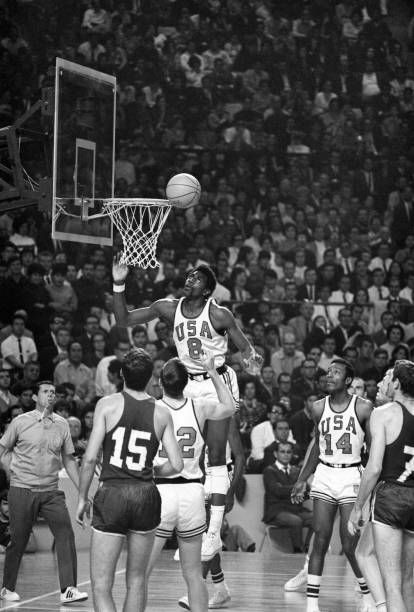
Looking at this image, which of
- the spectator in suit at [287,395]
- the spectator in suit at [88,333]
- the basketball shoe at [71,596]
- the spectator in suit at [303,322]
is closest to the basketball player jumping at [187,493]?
the basketball shoe at [71,596]

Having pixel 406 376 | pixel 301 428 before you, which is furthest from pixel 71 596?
pixel 301 428

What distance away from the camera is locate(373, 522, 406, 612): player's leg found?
23.9ft

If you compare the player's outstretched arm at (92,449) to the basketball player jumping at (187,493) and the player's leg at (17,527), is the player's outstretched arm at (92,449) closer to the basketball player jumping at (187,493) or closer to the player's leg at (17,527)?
the basketball player jumping at (187,493)

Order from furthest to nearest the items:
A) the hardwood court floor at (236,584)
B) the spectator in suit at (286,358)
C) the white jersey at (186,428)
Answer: the spectator in suit at (286,358)
the hardwood court floor at (236,584)
the white jersey at (186,428)

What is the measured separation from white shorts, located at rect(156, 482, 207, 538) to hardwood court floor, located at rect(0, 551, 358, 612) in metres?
2.53

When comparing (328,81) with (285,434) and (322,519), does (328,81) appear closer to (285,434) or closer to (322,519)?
(285,434)

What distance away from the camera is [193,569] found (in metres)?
7.77

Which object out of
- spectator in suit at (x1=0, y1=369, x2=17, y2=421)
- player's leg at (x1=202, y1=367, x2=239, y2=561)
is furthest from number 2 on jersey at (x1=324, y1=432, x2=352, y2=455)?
spectator in suit at (x1=0, y1=369, x2=17, y2=421)

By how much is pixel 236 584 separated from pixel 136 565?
496 centimetres

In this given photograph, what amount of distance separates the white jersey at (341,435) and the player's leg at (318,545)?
1.36 feet

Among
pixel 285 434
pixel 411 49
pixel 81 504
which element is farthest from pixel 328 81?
pixel 81 504

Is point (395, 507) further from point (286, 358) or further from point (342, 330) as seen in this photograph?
point (342, 330)

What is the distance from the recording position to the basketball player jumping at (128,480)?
23.0ft

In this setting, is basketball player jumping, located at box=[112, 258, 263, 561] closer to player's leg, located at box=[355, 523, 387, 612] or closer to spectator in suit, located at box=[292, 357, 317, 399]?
player's leg, located at box=[355, 523, 387, 612]
